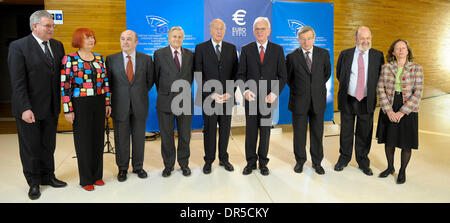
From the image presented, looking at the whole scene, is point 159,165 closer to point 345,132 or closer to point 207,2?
point 345,132

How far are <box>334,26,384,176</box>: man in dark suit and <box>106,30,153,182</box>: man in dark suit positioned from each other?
84.5 inches

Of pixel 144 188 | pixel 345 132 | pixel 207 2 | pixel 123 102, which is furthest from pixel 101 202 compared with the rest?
pixel 207 2

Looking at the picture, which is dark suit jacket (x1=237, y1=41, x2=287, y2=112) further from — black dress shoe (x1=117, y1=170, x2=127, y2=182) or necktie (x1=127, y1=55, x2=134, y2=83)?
black dress shoe (x1=117, y1=170, x2=127, y2=182)

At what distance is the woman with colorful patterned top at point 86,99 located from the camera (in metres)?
2.98

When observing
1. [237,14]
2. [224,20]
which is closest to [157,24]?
[224,20]

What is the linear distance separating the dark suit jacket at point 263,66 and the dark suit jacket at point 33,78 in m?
1.82

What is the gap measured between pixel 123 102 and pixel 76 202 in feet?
3.44

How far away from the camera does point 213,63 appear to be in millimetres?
3455

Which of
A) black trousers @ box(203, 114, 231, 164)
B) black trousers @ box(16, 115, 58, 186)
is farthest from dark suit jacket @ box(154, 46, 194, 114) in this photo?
black trousers @ box(16, 115, 58, 186)

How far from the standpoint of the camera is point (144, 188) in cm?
330

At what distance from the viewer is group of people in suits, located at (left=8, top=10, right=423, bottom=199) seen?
3.01 m

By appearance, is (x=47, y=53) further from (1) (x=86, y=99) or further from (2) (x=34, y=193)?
(2) (x=34, y=193)

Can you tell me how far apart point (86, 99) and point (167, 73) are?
0.84m
